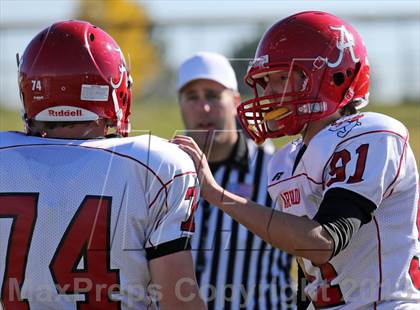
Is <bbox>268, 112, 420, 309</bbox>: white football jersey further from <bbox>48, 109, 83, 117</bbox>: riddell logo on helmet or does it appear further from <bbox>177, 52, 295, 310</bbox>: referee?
<bbox>177, 52, 295, 310</bbox>: referee

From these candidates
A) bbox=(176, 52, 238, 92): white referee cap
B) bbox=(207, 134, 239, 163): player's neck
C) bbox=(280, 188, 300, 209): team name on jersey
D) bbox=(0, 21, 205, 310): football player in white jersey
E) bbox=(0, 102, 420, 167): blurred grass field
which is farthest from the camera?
bbox=(0, 102, 420, 167): blurred grass field

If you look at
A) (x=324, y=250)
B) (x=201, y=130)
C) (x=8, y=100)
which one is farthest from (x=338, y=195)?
(x=8, y=100)

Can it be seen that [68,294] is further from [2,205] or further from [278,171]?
[278,171]

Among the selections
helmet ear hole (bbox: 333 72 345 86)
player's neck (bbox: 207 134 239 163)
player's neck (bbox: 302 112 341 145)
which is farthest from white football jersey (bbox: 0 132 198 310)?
player's neck (bbox: 207 134 239 163)

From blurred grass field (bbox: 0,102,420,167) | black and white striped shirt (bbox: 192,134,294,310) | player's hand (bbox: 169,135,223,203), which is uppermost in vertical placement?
player's hand (bbox: 169,135,223,203)

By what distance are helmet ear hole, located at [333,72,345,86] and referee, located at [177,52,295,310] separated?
1.86 metres

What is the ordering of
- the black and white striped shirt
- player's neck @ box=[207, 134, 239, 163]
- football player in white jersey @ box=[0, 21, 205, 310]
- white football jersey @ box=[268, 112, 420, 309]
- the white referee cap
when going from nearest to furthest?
football player in white jersey @ box=[0, 21, 205, 310] → white football jersey @ box=[268, 112, 420, 309] → the black and white striped shirt → player's neck @ box=[207, 134, 239, 163] → the white referee cap

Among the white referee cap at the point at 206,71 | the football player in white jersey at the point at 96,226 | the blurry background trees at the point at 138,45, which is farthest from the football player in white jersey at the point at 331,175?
the blurry background trees at the point at 138,45

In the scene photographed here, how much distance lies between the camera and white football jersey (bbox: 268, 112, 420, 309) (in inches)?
113

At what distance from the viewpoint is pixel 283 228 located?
9.27ft

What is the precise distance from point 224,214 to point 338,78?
1957mm

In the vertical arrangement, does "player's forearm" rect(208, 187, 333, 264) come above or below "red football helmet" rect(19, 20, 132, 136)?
below

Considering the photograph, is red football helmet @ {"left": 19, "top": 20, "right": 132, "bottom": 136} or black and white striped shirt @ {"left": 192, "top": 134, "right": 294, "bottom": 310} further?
black and white striped shirt @ {"left": 192, "top": 134, "right": 294, "bottom": 310}

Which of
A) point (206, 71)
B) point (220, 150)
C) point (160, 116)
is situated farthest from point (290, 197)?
point (160, 116)
